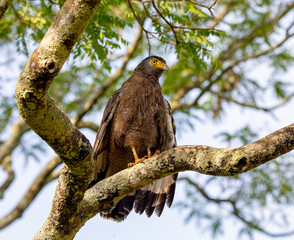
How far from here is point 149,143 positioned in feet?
16.8

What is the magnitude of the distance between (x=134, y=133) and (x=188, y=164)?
1.84 meters

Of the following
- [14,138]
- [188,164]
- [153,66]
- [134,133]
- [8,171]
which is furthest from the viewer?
[8,171]

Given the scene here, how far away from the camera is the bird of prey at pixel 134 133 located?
16.4 feet

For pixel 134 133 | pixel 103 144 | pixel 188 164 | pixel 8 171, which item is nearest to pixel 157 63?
pixel 134 133

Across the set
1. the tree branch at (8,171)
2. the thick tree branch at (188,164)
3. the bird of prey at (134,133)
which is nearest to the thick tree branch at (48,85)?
the thick tree branch at (188,164)

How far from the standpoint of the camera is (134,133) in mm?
5086

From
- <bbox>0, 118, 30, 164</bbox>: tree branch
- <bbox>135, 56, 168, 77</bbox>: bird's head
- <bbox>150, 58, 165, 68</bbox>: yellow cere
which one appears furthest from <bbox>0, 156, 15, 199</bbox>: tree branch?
<bbox>150, 58, 165, 68</bbox>: yellow cere

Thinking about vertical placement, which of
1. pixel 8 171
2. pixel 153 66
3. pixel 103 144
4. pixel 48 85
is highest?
pixel 153 66

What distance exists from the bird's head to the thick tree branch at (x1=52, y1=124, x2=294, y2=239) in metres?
2.43

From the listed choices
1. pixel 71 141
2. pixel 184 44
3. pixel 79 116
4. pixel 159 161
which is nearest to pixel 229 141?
pixel 79 116

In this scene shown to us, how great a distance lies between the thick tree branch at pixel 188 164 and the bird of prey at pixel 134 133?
4.08ft

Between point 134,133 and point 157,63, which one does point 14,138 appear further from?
point 134,133

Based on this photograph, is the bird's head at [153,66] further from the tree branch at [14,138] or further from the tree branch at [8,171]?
the tree branch at [8,171]

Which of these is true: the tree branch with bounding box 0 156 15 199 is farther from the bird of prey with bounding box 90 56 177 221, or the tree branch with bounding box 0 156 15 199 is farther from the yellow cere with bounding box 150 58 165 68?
the yellow cere with bounding box 150 58 165 68
